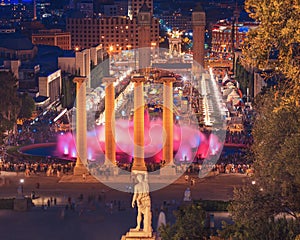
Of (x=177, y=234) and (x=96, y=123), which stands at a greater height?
(x=177, y=234)

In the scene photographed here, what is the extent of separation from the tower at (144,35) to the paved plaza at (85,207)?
6205 cm

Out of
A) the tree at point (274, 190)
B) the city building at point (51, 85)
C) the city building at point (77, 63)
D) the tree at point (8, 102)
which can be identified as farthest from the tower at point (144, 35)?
the tree at point (274, 190)

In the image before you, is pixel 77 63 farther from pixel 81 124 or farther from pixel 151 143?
pixel 81 124

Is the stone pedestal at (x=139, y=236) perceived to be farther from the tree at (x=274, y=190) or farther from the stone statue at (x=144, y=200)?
the tree at (x=274, y=190)

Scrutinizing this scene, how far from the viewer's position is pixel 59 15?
17862 centimetres

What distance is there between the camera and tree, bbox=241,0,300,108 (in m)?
16.6

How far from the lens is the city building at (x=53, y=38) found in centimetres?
13075

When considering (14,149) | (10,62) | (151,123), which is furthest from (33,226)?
(10,62)

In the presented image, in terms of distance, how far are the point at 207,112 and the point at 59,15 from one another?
11806cm

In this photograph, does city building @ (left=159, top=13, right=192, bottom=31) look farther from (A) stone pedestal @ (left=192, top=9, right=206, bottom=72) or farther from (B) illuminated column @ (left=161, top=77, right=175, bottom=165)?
(B) illuminated column @ (left=161, top=77, right=175, bottom=165)

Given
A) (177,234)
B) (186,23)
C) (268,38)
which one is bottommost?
(186,23)

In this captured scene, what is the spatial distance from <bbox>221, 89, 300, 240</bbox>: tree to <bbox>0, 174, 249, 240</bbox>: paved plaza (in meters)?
8.93

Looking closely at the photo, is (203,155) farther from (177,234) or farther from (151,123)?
(177,234)

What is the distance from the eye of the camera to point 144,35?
104 meters
